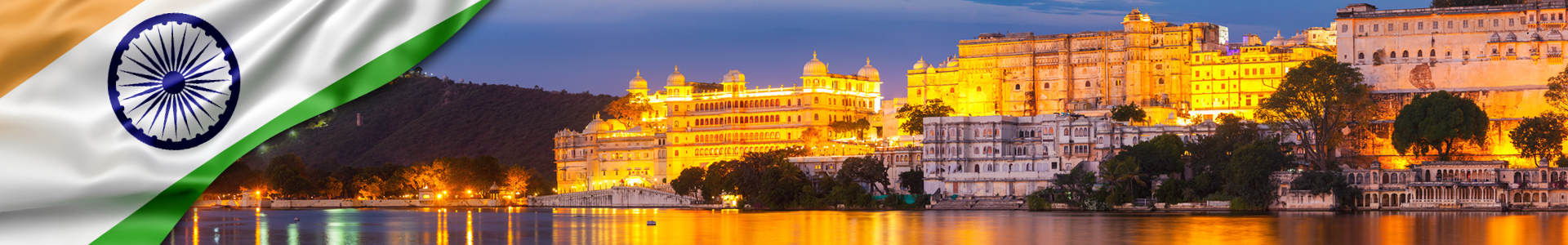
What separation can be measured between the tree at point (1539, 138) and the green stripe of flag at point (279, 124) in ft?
195

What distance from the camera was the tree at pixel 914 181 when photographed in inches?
2790

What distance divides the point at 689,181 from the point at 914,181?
1195 centimetres

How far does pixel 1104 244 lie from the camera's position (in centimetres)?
3906

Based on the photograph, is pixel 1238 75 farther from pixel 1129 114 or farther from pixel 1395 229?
pixel 1395 229

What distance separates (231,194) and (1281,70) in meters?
58.1

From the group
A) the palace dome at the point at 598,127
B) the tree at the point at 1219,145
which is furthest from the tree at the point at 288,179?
the tree at the point at 1219,145

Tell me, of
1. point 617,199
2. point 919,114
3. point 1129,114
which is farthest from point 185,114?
point 617,199

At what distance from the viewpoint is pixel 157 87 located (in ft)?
17.5

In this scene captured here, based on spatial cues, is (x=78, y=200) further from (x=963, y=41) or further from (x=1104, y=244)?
(x=963, y=41)

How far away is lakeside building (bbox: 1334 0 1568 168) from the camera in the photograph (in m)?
64.4

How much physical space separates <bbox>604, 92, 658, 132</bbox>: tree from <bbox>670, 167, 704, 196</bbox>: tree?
17.0 m

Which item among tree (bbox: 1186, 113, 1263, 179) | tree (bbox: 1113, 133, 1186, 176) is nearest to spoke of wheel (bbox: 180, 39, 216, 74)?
Answer: tree (bbox: 1113, 133, 1186, 176)

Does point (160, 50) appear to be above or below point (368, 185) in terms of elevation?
above

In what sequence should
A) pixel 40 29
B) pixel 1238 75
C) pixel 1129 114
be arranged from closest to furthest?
1. pixel 40 29
2. pixel 1129 114
3. pixel 1238 75
